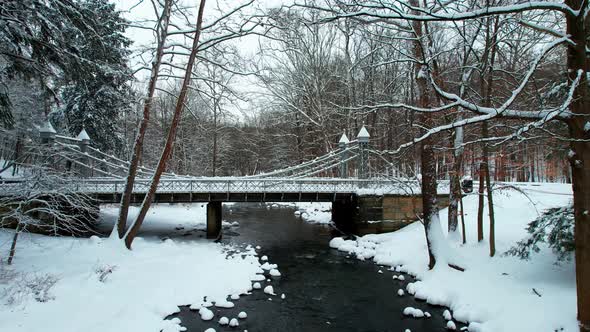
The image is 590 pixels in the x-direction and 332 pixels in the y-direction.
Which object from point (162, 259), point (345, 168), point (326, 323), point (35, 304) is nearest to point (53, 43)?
point (35, 304)

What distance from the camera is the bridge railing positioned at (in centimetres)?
1080

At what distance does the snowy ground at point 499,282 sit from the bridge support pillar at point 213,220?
16.2 ft

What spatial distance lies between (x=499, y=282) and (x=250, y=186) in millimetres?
7725

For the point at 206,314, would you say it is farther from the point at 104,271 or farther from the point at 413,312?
the point at 413,312

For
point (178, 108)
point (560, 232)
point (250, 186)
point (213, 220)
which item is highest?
point (178, 108)

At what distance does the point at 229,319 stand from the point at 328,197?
7300 millimetres

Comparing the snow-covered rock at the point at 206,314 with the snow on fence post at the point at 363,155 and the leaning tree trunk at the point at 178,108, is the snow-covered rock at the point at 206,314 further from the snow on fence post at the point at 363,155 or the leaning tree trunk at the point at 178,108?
the snow on fence post at the point at 363,155

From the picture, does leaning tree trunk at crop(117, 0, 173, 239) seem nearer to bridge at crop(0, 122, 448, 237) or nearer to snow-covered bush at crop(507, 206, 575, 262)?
bridge at crop(0, 122, 448, 237)

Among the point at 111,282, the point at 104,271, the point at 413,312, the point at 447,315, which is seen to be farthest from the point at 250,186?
the point at 447,315

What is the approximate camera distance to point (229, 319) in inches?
214

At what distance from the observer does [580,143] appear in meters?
3.40

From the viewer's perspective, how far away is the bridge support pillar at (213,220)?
11594mm

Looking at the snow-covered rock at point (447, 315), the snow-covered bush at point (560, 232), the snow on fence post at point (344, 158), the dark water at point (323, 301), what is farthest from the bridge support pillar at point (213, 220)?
the snow-covered bush at point (560, 232)

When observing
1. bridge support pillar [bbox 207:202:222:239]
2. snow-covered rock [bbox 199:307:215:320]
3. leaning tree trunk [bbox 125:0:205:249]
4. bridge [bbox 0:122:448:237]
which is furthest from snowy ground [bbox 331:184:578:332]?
leaning tree trunk [bbox 125:0:205:249]
